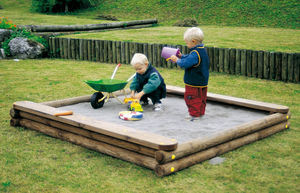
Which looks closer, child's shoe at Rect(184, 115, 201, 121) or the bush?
child's shoe at Rect(184, 115, 201, 121)

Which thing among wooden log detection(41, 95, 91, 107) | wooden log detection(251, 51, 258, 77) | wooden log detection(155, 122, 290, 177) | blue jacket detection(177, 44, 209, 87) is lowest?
wooden log detection(155, 122, 290, 177)

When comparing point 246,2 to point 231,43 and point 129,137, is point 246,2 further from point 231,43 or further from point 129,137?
point 129,137

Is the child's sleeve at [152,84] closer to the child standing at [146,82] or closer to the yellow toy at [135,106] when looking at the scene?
the child standing at [146,82]

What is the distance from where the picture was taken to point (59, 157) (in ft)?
13.7

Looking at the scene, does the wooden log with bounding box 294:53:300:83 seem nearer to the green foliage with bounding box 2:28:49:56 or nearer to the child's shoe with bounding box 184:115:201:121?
the child's shoe with bounding box 184:115:201:121

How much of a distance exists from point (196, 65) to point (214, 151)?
1347mm

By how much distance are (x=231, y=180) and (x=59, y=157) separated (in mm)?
1851

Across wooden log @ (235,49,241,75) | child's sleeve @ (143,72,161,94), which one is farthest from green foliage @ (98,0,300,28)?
child's sleeve @ (143,72,161,94)

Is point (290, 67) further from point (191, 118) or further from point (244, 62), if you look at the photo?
point (191, 118)

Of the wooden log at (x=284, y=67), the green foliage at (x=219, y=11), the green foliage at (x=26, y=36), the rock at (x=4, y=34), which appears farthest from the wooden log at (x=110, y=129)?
the green foliage at (x=219, y=11)

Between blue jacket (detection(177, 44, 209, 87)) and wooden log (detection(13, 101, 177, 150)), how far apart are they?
1345 mm

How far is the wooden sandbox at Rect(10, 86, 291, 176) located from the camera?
3.68 metres

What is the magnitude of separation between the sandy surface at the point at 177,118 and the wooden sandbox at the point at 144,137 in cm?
35

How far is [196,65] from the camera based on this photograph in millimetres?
5012
